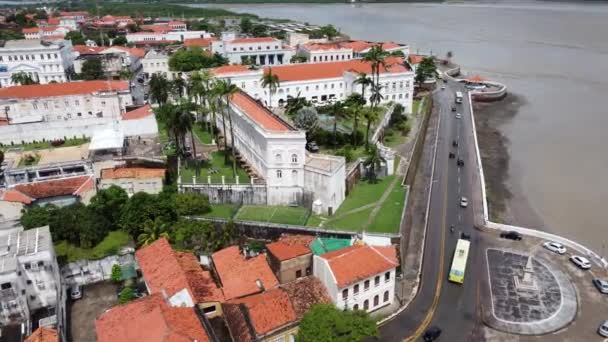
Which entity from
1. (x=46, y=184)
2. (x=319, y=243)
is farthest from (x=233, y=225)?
(x=46, y=184)

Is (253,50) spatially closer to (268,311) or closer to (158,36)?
(158,36)

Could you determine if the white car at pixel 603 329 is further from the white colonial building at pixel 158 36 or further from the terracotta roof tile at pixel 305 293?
the white colonial building at pixel 158 36

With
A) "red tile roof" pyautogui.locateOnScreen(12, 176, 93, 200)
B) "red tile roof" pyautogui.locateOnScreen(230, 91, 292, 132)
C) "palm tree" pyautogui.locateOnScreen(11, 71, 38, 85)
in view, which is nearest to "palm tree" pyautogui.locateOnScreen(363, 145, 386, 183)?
"red tile roof" pyautogui.locateOnScreen(230, 91, 292, 132)

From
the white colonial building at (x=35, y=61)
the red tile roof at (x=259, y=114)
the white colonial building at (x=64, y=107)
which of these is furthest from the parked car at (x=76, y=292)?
the white colonial building at (x=35, y=61)

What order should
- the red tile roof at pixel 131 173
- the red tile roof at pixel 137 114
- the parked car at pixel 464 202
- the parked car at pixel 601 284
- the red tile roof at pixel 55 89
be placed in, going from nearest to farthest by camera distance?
the parked car at pixel 601 284, the red tile roof at pixel 131 173, the parked car at pixel 464 202, the red tile roof at pixel 137 114, the red tile roof at pixel 55 89

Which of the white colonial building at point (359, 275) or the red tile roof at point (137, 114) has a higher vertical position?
the red tile roof at point (137, 114)

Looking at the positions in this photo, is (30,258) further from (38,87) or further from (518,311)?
(38,87)

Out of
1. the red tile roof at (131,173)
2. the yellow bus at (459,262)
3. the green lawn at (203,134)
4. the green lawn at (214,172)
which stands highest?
the red tile roof at (131,173)

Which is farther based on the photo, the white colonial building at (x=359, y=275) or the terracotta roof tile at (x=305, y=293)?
the white colonial building at (x=359, y=275)
